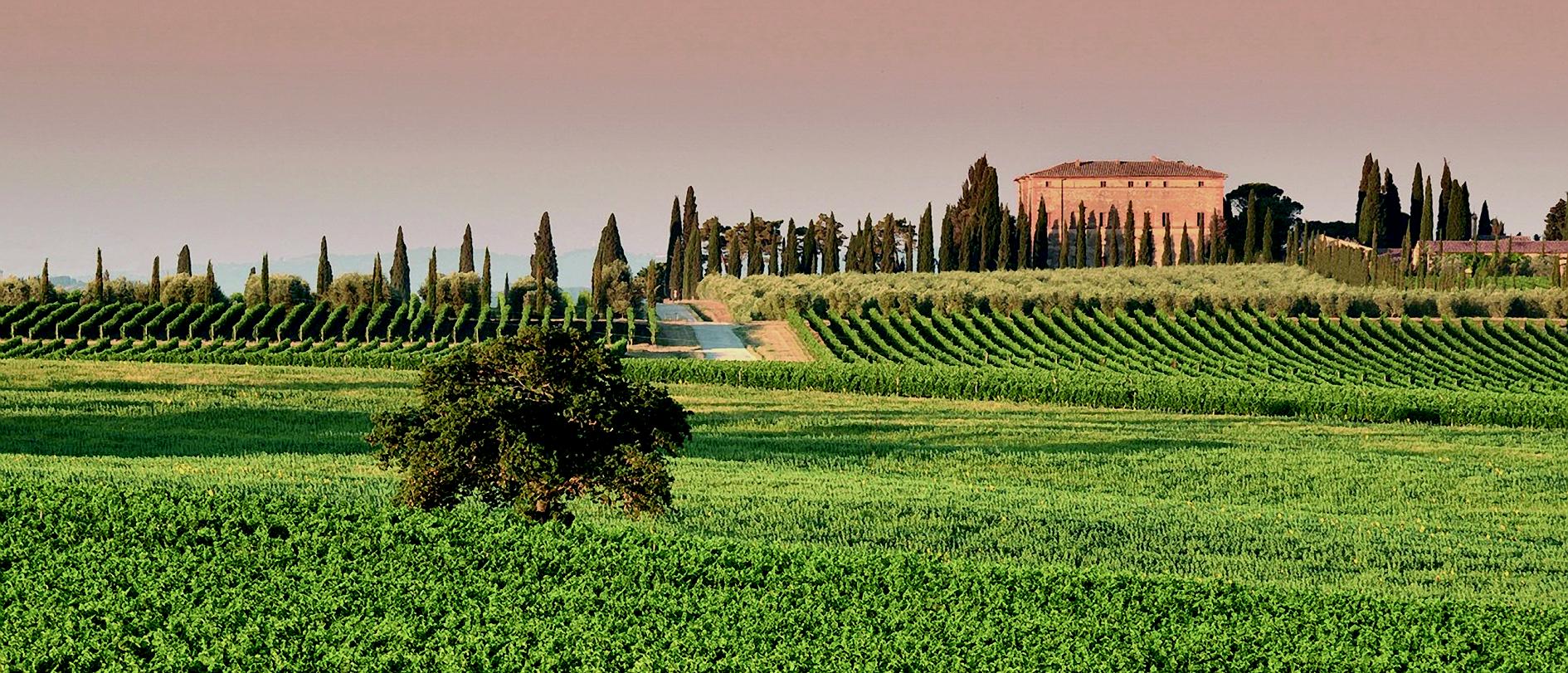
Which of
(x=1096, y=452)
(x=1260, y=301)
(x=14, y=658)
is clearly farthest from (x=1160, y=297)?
(x=14, y=658)

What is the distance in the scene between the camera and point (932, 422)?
162 feet

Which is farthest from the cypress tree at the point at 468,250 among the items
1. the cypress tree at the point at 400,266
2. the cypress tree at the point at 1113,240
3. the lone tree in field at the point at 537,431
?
the lone tree in field at the point at 537,431

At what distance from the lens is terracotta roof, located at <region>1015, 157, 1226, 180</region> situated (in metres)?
152

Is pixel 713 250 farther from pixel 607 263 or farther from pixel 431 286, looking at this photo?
pixel 431 286

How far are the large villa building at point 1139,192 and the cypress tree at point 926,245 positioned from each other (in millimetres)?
31581

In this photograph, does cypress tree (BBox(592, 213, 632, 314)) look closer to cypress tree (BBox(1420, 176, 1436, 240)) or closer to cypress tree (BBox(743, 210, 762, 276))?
cypress tree (BBox(743, 210, 762, 276))

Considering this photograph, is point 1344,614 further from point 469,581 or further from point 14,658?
point 14,658

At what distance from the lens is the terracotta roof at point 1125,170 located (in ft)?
499

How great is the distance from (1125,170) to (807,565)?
457 ft

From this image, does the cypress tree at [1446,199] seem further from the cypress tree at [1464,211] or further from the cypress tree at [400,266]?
the cypress tree at [400,266]

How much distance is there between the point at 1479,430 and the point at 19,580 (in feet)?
144

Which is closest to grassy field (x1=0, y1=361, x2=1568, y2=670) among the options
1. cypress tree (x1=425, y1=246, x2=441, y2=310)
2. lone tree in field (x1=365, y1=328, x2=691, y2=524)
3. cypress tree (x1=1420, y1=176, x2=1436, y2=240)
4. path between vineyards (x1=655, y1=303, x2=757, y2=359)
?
lone tree in field (x1=365, y1=328, x2=691, y2=524)

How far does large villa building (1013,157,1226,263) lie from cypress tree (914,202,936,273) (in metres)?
31.6

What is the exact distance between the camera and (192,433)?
4156 centimetres
